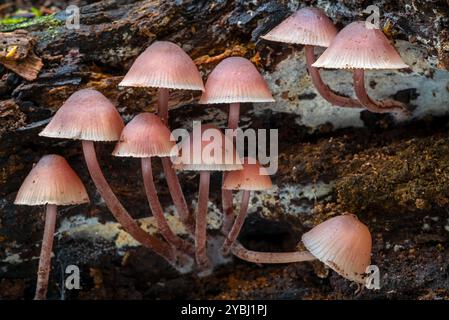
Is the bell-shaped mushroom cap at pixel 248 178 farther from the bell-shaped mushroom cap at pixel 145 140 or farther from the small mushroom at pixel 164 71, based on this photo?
the small mushroom at pixel 164 71

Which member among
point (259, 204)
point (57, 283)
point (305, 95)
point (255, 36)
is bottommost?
point (57, 283)

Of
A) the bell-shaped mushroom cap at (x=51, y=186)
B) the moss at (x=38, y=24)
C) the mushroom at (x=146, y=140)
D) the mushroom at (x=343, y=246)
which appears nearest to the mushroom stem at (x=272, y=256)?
the mushroom at (x=343, y=246)

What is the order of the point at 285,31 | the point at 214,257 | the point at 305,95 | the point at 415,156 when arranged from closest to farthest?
the point at 285,31, the point at 415,156, the point at 305,95, the point at 214,257

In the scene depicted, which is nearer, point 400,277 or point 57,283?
point 400,277

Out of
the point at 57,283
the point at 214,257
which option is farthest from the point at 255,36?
the point at 57,283

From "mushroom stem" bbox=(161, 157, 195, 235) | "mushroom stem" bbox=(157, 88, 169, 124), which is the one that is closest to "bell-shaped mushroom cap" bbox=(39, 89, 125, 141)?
"mushroom stem" bbox=(157, 88, 169, 124)

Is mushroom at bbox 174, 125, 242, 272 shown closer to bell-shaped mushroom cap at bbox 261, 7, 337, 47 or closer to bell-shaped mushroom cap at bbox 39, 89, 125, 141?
bell-shaped mushroom cap at bbox 39, 89, 125, 141

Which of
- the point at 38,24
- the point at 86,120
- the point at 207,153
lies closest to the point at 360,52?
the point at 207,153

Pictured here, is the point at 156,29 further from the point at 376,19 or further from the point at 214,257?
the point at 214,257
